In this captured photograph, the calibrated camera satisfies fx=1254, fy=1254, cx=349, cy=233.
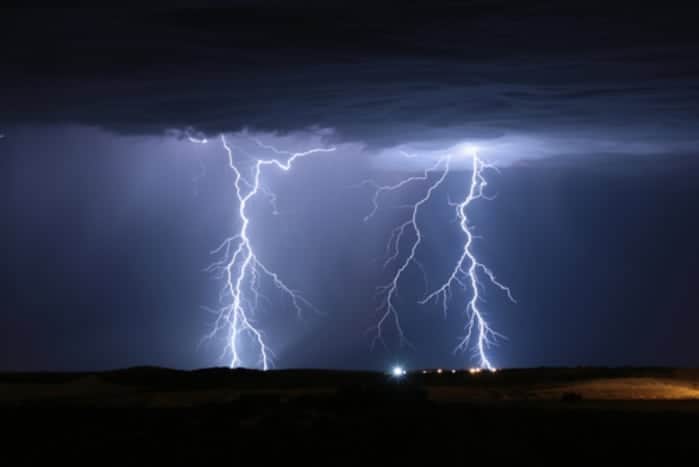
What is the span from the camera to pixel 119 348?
33594 mm

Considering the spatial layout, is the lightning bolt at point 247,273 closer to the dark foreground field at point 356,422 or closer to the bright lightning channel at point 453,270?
the bright lightning channel at point 453,270

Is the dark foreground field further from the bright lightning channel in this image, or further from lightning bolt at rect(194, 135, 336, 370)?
lightning bolt at rect(194, 135, 336, 370)

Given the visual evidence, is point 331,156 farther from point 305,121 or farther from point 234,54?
point 234,54

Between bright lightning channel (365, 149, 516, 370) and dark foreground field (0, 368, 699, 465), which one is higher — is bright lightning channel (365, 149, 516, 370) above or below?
above

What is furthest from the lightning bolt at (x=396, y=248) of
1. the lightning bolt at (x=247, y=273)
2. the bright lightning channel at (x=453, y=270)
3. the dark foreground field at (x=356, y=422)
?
the dark foreground field at (x=356, y=422)

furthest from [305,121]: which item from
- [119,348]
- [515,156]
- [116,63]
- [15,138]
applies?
[119,348]

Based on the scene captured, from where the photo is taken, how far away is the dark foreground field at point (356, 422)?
11625 millimetres

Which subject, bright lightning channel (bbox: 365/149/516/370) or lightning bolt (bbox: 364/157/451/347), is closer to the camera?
bright lightning channel (bbox: 365/149/516/370)

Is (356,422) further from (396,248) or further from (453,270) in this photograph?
(453,270)

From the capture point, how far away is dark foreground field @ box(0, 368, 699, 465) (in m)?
11.6

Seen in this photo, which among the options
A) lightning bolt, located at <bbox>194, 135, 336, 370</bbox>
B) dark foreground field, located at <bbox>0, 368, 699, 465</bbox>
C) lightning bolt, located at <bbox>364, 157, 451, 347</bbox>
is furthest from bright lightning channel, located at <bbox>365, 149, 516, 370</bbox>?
dark foreground field, located at <bbox>0, 368, 699, 465</bbox>

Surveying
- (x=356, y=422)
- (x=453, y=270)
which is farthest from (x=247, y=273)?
(x=356, y=422)

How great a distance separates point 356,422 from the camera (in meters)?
12.6

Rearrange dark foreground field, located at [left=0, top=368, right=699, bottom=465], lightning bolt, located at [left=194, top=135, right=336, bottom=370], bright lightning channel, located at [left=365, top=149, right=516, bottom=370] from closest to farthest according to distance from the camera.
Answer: dark foreground field, located at [left=0, top=368, right=699, bottom=465]
bright lightning channel, located at [left=365, top=149, right=516, bottom=370]
lightning bolt, located at [left=194, top=135, right=336, bottom=370]
